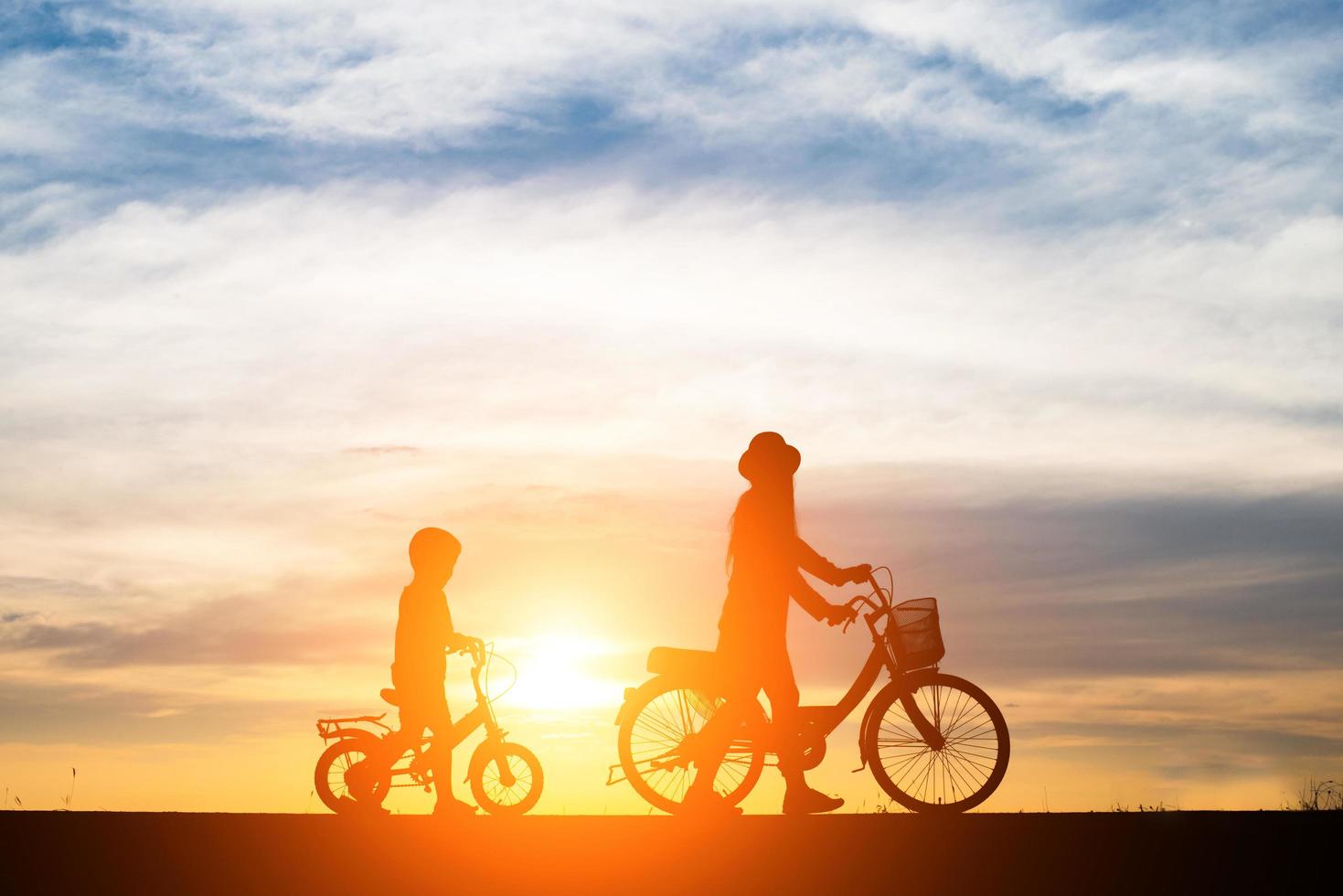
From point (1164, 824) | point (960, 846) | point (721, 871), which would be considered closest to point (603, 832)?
point (721, 871)

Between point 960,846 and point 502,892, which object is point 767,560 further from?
point 502,892

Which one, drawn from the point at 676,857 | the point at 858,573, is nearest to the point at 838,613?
the point at 858,573

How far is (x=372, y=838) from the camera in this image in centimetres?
768

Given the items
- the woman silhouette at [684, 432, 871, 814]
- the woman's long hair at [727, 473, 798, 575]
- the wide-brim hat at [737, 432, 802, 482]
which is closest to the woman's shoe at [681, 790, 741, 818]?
the woman silhouette at [684, 432, 871, 814]

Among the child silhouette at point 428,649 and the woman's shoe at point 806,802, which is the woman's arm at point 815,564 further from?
the child silhouette at point 428,649

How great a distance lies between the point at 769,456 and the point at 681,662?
1657 millimetres

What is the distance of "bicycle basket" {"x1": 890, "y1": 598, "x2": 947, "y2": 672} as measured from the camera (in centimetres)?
998

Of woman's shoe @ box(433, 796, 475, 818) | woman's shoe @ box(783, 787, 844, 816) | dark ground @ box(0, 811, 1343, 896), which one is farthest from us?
woman's shoe @ box(433, 796, 475, 818)

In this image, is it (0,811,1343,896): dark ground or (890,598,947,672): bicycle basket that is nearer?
(0,811,1343,896): dark ground

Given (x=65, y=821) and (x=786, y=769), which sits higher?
(x=786, y=769)

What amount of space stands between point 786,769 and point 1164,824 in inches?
101

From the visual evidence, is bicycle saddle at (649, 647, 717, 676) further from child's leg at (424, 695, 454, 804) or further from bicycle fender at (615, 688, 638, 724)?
child's leg at (424, 695, 454, 804)

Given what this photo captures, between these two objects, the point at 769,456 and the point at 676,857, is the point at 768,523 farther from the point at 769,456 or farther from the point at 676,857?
the point at 676,857

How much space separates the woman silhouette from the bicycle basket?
549 mm
